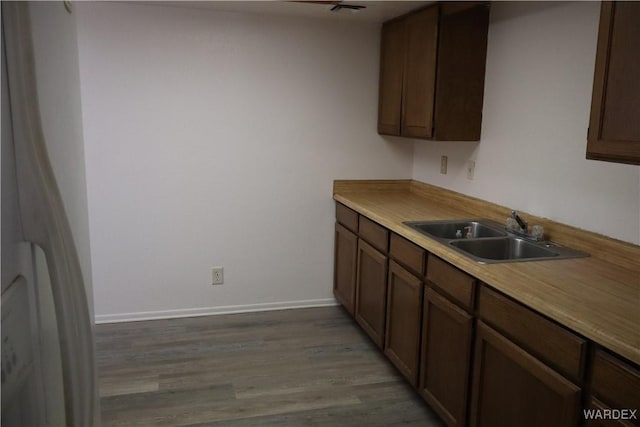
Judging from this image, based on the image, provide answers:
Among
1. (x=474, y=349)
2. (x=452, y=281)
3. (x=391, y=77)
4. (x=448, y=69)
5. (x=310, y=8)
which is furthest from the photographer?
(x=391, y=77)

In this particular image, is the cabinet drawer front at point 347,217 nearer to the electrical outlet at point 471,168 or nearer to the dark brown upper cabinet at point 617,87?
the electrical outlet at point 471,168

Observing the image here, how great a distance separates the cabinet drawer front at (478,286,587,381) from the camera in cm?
152

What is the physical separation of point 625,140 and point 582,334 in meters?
0.64

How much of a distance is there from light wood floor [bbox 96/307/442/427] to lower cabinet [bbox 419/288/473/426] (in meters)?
0.24

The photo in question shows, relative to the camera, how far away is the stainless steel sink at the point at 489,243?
2268 mm

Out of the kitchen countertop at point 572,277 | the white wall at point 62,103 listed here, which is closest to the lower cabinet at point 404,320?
the kitchen countertop at point 572,277

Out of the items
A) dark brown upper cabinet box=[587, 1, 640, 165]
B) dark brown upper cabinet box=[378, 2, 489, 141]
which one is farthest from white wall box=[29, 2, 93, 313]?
dark brown upper cabinet box=[378, 2, 489, 141]

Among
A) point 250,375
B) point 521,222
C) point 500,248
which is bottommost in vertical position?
point 250,375

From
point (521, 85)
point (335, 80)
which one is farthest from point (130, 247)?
point (521, 85)

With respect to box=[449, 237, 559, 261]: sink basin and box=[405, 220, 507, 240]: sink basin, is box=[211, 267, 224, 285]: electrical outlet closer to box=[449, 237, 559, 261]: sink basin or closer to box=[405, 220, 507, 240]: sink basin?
box=[405, 220, 507, 240]: sink basin

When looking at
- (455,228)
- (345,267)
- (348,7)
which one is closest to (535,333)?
(455,228)

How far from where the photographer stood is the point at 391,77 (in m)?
3.59

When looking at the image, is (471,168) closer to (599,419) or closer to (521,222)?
(521,222)

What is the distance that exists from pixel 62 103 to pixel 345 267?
296cm
